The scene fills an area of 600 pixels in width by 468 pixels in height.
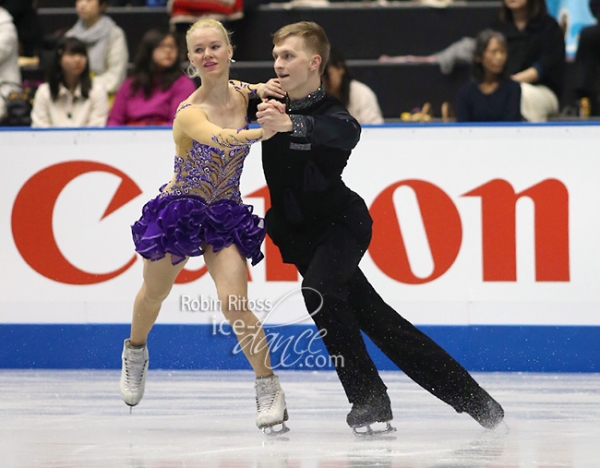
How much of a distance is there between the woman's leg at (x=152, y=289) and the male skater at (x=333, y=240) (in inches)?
14.0

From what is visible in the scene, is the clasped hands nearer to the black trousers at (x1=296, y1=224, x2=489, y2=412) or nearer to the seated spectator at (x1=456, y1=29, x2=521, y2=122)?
the black trousers at (x1=296, y1=224, x2=489, y2=412)

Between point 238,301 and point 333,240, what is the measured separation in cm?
35

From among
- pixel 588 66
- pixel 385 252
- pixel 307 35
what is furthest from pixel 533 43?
pixel 307 35

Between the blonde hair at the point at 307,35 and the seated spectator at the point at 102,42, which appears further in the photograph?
the seated spectator at the point at 102,42

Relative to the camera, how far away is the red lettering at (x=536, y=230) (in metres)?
4.91

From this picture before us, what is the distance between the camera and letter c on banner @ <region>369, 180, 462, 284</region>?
496 centimetres

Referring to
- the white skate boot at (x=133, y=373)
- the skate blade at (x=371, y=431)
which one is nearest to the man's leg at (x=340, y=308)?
the skate blade at (x=371, y=431)

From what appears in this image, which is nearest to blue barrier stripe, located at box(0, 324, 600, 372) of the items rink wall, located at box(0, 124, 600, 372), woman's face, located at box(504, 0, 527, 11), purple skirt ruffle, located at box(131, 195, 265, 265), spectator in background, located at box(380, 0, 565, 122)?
rink wall, located at box(0, 124, 600, 372)

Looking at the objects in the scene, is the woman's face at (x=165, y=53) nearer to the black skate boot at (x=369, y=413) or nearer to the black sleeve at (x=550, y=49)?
the black sleeve at (x=550, y=49)

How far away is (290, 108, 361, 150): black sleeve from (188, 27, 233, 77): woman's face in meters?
0.36

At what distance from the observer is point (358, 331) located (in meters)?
3.33

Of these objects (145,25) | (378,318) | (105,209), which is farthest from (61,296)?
(145,25)

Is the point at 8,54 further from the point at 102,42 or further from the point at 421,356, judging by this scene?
the point at 421,356

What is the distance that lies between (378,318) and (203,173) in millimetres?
713
